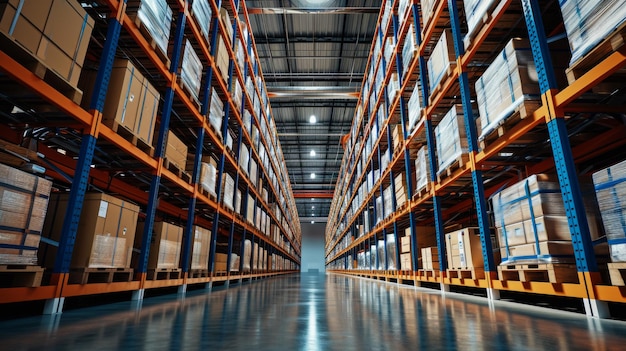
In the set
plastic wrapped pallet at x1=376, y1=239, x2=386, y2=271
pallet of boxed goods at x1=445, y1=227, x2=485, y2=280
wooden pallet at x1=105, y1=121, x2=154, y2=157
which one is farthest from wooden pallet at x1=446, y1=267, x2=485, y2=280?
wooden pallet at x1=105, y1=121, x2=154, y2=157

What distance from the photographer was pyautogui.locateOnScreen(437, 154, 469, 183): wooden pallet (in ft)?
13.5

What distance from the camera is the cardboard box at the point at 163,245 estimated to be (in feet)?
13.5

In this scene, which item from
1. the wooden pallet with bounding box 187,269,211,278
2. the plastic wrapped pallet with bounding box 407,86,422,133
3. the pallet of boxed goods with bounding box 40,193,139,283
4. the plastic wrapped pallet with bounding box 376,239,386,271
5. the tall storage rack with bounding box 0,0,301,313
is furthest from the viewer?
the plastic wrapped pallet with bounding box 376,239,386,271

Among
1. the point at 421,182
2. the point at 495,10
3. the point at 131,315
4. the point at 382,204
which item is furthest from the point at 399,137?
the point at 131,315

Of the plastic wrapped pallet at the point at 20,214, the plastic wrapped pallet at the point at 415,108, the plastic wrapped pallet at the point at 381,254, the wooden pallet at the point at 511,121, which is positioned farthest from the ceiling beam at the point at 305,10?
the plastic wrapped pallet at the point at 20,214

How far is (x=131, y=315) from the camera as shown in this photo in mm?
2531

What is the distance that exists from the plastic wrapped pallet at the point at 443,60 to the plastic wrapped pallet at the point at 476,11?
447 mm

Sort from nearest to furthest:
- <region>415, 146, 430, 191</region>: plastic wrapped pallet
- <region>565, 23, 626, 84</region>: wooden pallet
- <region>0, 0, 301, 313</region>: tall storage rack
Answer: <region>565, 23, 626, 84</region>: wooden pallet, <region>0, 0, 301, 313</region>: tall storage rack, <region>415, 146, 430, 191</region>: plastic wrapped pallet

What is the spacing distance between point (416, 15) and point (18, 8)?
18.9 feet

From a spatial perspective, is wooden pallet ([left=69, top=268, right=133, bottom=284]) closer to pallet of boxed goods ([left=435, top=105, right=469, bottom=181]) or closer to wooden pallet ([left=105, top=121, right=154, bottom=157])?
wooden pallet ([left=105, top=121, right=154, bottom=157])

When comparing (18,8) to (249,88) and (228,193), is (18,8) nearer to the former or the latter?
(228,193)

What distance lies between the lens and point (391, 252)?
25.7 ft

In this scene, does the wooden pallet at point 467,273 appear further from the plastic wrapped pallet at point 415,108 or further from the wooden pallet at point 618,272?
the plastic wrapped pallet at point 415,108

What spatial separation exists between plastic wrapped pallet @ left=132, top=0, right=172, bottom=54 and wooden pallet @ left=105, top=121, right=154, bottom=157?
3.98ft
